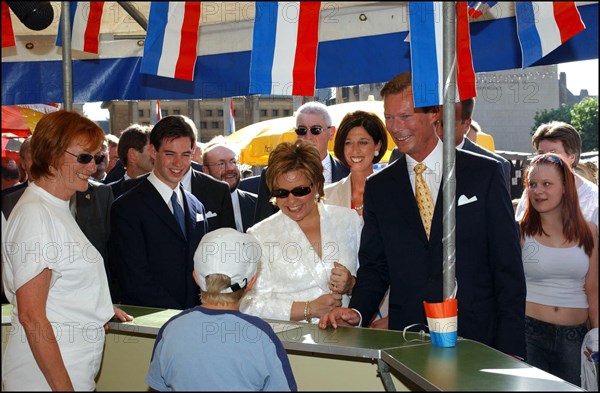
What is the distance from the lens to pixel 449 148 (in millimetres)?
3002

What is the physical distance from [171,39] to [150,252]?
46.7 inches

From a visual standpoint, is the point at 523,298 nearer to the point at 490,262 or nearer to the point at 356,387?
the point at 490,262

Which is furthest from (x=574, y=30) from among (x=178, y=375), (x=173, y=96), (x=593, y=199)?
(x=173, y=96)

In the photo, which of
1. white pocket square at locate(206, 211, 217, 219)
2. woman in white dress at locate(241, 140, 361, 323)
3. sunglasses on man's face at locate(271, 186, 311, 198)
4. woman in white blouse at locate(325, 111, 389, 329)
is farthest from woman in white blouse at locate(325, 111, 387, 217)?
white pocket square at locate(206, 211, 217, 219)

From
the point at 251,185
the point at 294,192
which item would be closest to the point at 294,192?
the point at 294,192

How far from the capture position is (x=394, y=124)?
11.8 ft

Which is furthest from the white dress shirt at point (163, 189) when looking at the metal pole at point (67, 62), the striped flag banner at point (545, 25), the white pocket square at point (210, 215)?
the striped flag banner at point (545, 25)

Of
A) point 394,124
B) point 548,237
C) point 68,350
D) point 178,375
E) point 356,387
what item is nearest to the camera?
point 178,375

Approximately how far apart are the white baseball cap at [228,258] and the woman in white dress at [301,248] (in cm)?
111

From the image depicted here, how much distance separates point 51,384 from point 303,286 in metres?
1.42

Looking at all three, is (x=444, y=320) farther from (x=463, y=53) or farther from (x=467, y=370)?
(x=463, y=53)

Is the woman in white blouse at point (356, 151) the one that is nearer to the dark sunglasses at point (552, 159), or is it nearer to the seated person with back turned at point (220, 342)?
the dark sunglasses at point (552, 159)

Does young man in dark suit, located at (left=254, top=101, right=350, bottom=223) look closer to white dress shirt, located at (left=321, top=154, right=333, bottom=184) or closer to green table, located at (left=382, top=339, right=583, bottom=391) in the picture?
white dress shirt, located at (left=321, top=154, right=333, bottom=184)

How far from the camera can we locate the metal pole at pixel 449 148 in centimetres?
299
